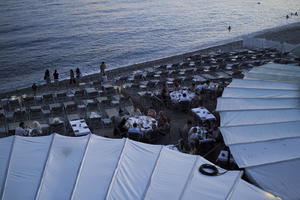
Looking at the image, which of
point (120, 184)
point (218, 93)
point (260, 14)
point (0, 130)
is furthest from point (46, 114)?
point (260, 14)

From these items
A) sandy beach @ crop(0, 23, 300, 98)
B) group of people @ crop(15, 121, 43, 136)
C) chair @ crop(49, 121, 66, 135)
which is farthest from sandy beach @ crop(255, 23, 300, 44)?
group of people @ crop(15, 121, 43, 136)

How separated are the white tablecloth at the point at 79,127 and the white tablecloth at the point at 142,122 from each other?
143 cm

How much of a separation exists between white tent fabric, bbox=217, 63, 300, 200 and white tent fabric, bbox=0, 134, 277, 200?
0.80m

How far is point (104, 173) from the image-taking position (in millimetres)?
5824

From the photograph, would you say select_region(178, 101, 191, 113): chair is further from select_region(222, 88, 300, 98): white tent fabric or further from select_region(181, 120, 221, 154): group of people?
select_region(222, 88, 300, 98): white tent fabric

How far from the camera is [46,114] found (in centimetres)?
1405

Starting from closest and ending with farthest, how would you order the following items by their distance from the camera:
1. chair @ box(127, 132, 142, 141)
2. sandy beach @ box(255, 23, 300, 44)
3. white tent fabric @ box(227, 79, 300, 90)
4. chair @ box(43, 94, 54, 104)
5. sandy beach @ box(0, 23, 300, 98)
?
white tent fabric @ box(227, 79, 300, 90) < chair @ box(127, 132, 142, 141) < chair @ box(43, 94, 54, 104) < sandy beach @ box(0, 23, 300, 98) < sandy beach @ box(255, 23, 300, 44)

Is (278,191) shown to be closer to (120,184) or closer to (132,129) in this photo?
(120,184)

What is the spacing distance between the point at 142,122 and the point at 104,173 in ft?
20.0

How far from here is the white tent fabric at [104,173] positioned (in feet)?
17.3

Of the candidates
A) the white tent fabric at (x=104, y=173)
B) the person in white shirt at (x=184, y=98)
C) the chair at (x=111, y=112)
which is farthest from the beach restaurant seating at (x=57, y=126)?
the person in white shirt at (x=184, y=98)

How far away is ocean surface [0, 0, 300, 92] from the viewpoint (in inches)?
1304

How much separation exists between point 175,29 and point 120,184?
5031 cm

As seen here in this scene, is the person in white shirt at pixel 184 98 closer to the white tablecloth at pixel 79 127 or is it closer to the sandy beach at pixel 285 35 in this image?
the white tablecloth at pixel 79 127
